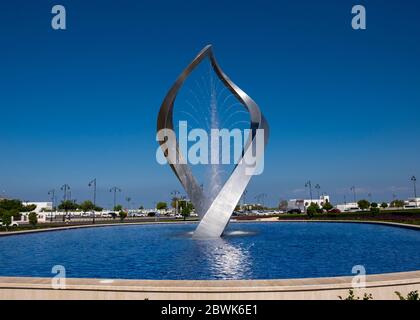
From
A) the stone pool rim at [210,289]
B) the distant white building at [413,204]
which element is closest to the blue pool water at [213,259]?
the stone pool rim at [210,289]

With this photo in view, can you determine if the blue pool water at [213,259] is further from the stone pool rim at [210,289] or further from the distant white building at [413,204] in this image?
the distant white building at [413,204]

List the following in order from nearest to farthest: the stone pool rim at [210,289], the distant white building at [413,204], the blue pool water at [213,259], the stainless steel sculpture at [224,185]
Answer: the stone pool rim at [210,289], the blue pool water at [213,259], the stainless steel sculpture at [224,185], the distant white building at [413,204]

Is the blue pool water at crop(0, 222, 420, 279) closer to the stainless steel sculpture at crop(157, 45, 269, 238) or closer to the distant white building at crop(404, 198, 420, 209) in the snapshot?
the stainless steel sculpture at crop(157, 45, 269, 238)

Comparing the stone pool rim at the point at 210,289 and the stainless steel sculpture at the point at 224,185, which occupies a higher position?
the stainless steel sculpture at the point at 224,185

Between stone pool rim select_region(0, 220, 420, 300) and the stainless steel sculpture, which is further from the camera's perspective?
the stainless steel sculpture

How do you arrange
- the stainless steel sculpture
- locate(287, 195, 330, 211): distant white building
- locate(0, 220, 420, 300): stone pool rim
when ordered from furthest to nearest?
1. locate(287, 195, 330, 211): distant white building
2. the stainless steel sculpture
3. locate(0, 220, 420, 300): stone pool rim

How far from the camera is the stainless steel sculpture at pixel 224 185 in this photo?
22391 millimetres

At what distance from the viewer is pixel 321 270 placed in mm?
14180

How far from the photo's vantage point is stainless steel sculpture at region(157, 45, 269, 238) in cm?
2239

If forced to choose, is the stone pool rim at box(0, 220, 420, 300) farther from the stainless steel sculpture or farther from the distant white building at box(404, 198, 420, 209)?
the distant white building at box(404, 198, 420, 209)

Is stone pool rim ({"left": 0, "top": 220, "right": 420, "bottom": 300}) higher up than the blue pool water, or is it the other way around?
stone pool rim ({"left": 0, "top": 220, "right": 420, "bottom": 300})

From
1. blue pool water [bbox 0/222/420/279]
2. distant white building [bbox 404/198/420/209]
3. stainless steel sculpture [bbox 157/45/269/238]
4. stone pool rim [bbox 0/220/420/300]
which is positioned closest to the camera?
stone pool rim [bbox 0/220/420/300]

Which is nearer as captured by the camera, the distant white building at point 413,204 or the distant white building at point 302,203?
the distant white building at point 413,204

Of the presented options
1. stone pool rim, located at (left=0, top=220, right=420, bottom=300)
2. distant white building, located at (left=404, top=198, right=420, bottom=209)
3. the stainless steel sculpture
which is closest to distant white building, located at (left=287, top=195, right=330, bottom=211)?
distant white building, located at (left=404, top=198, right=420, bottom=209)
